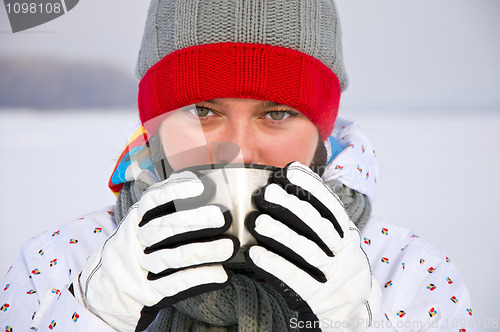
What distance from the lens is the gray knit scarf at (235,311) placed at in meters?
0.88

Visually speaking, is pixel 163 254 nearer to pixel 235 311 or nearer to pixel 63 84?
pixel 235 311

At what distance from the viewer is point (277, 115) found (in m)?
1.06

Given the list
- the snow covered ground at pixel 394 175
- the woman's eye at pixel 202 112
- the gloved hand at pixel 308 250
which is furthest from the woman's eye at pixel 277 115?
the snow covered ground at pixel 394 175

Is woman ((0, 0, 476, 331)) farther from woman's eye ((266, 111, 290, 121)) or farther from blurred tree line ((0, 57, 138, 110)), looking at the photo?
blurred tree line ((0, 57, 138, 110))

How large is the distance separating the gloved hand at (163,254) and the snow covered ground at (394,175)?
3.44ft

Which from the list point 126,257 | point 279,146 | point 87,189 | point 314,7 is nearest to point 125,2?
point 87,189

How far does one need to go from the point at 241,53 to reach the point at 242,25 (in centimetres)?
5

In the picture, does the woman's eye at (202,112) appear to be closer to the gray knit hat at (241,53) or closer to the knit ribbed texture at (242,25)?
the gray knit hat at (241,53)

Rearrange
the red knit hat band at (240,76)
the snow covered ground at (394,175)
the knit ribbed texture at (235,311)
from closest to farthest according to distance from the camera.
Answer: the knit ribbed texture at (235,311) < the red knit hat band at (240,76) < the snow covered ground at (394,175)

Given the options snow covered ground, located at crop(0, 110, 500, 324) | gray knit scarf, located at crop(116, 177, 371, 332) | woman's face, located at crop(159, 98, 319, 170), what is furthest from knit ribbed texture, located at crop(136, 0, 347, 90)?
snow covered ground, located at crop(0, 110, 500, 324)

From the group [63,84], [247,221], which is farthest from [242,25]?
[63,84]

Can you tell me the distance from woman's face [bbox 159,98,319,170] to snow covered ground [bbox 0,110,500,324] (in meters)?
0.81

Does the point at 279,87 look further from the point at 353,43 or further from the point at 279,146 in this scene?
the point at 353,43

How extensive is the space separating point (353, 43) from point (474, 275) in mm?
1157
